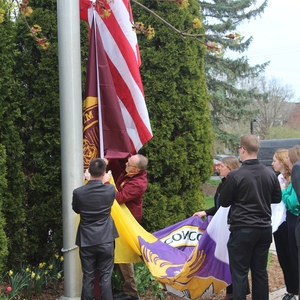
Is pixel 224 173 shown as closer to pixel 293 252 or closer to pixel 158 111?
pixel 293 252

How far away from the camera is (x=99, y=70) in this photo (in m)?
6.04

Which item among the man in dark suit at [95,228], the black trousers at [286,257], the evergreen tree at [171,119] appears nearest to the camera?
the man in dark suit at [95,228]

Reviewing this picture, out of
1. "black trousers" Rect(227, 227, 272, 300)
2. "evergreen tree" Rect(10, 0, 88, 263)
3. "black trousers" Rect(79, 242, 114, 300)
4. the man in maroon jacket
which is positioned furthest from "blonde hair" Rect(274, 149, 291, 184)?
"evergreen tree" Rect(10, 0, 88, 263)

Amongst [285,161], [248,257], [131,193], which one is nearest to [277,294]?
[248,257]

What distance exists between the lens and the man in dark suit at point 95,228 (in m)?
5.04

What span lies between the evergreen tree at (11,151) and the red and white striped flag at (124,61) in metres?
1.07

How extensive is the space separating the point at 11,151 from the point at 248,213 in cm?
304

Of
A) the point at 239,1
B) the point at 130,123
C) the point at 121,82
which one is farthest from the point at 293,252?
the point at 239,1

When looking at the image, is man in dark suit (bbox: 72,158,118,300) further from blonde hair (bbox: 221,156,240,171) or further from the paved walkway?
the paved walkway

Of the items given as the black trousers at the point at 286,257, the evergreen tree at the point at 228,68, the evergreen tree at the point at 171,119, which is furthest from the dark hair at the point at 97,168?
the evergreen tree at the point at 228,68

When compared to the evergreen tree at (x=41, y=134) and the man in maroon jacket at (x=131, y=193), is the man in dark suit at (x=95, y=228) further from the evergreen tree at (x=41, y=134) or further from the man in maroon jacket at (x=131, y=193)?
the evergreen tree at (x=41, y=134)

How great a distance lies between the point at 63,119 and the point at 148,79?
2.38 m

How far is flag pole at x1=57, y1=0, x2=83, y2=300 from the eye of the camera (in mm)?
5359

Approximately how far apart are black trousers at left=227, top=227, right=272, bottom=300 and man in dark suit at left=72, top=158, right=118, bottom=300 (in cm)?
131
